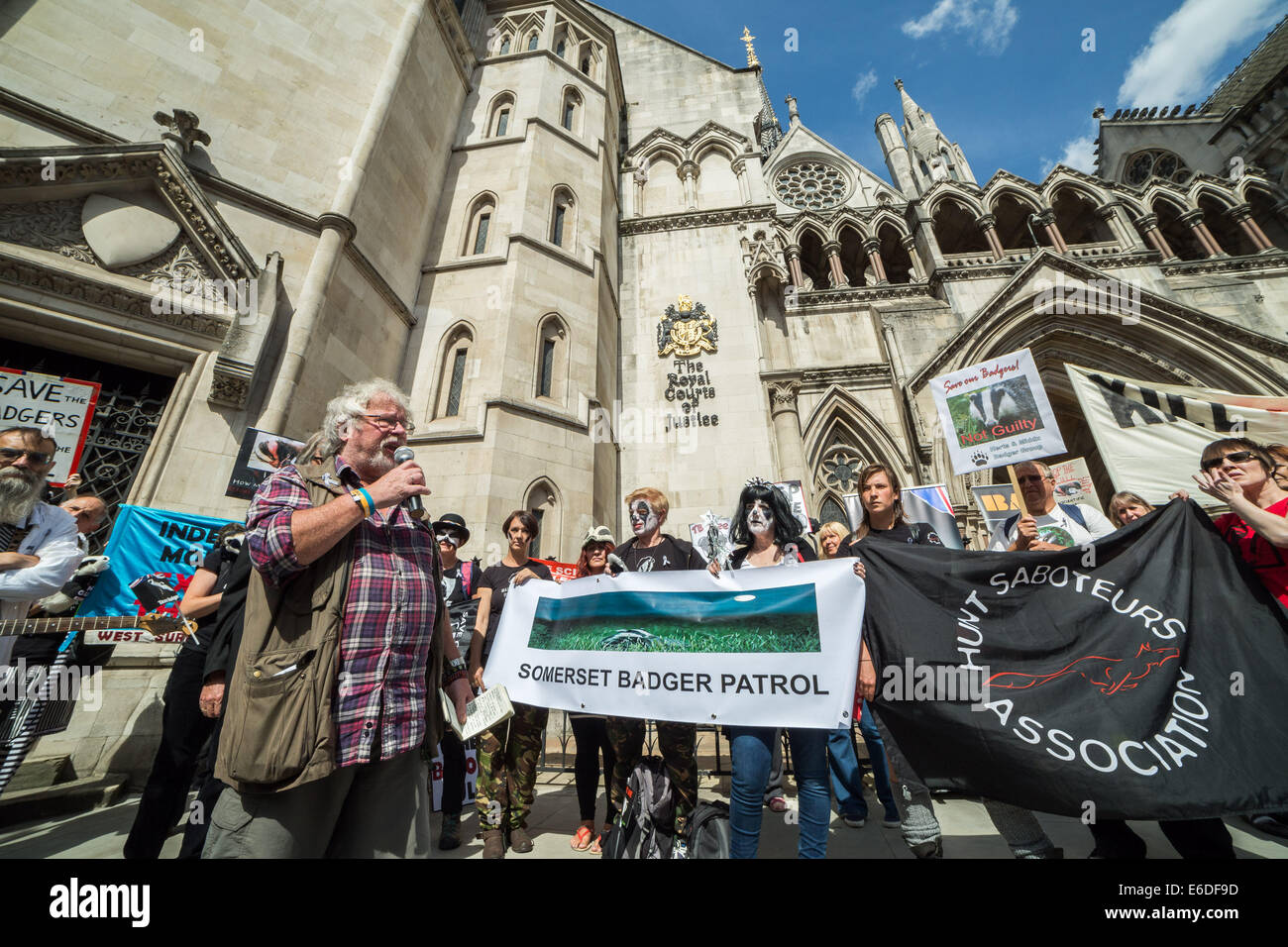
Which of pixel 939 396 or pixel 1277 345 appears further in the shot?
pixel 1277 345

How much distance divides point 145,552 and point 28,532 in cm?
243

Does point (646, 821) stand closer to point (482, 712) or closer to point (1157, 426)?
point (482, 712)

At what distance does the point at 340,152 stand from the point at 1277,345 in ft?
66.7

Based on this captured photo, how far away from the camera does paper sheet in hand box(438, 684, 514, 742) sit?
5.76 ft

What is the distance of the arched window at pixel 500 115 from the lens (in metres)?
12.0

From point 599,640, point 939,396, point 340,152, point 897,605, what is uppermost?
point 340,152

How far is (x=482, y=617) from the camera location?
3.38 metres

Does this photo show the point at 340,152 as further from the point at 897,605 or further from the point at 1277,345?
the point at 1277,345

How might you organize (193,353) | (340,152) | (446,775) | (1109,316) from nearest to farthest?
(446,775), (193,353), (340,152), (1109,316)

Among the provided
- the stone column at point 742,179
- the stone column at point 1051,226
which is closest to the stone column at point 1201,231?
the stone column at point 1051,226

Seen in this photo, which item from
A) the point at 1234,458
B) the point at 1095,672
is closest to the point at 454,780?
the point at 1095,672

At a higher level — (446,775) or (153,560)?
(153,560)

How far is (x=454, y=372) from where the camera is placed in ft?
30.6
